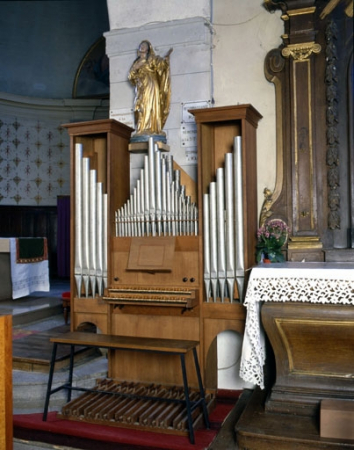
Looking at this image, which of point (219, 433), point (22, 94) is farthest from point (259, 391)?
point (22, 94)

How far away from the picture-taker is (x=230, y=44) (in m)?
4.93

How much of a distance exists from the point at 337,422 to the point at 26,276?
5.09 metres

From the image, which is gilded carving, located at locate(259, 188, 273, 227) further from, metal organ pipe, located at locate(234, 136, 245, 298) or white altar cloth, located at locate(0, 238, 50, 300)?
white altar cloth, located at locate(0, 238, 50, 300)

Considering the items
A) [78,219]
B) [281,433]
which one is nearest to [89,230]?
[78,219]

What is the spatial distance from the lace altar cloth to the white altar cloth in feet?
13.8

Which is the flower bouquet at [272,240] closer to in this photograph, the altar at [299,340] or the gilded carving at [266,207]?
the gilded carving at [266,207]

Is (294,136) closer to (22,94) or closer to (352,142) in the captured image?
(352,142)

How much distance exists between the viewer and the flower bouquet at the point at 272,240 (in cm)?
446

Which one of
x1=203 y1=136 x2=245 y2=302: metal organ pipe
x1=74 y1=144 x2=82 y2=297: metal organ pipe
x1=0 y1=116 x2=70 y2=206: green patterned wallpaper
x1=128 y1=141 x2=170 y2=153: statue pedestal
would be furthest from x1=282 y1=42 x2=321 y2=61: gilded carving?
x1=0 y1=116 x2=70 y2=206: green patterned wallpaper

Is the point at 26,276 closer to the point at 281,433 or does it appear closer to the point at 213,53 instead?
the point at 213,53

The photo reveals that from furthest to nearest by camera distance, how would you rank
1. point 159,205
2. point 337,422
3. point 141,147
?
point 141,147 → point 159,205 → point 337,422

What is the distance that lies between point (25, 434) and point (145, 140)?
107 inches

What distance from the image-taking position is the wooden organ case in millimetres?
4340

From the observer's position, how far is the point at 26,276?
7.33 m
